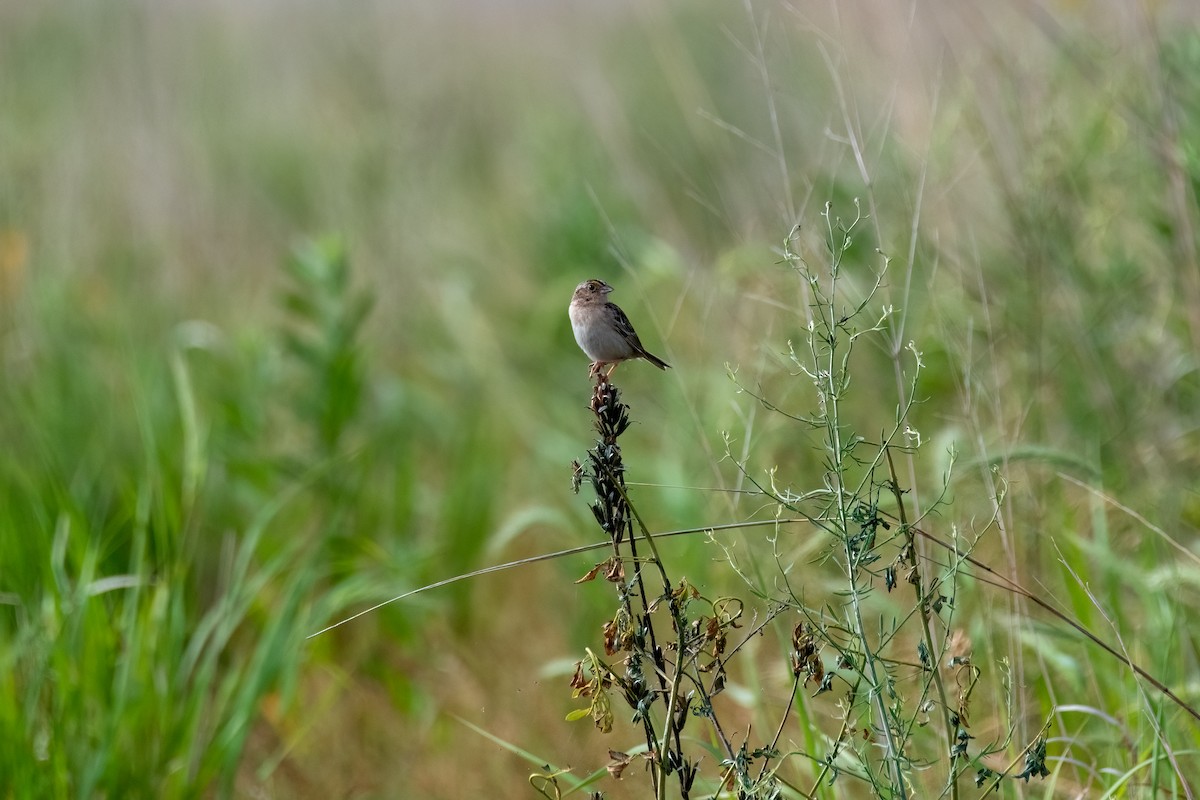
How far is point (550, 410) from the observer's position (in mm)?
4754

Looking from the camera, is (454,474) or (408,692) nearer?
(408,692)

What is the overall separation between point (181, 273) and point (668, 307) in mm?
2480

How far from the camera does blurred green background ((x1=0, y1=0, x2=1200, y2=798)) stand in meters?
2.71

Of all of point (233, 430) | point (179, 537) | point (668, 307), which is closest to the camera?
point (179, 537)

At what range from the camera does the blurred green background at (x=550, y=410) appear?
2707mm

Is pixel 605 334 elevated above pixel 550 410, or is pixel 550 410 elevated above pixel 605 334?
pixel 550 410

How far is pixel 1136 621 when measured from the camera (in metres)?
3.13

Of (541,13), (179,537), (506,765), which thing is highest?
(541,13)

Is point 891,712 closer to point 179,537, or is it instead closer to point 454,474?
point 179,537

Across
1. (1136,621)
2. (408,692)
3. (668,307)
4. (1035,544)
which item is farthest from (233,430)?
(1136,621)

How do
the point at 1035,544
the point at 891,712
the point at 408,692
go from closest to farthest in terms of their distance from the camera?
1. the point at 891,712
2. the point at 1035,544
3. the point at 408,692

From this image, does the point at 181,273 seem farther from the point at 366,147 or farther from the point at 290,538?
the point at 290,538

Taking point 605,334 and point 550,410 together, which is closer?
point 605,334

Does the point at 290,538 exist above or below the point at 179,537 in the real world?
above
